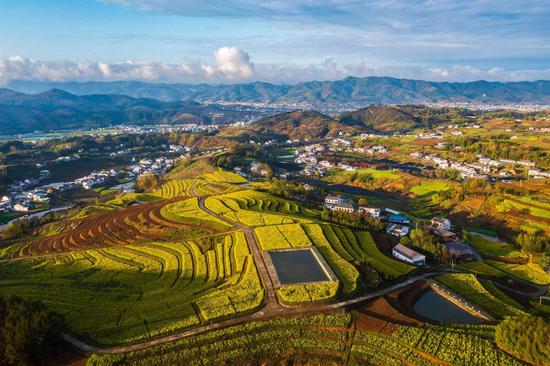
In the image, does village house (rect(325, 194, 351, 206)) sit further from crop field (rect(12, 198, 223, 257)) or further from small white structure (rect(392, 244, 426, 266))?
crop field (rect(12, 198, 223, 257))

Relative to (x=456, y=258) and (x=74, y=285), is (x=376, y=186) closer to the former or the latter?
(x=456, y=258)

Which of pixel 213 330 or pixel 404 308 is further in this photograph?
pixel 404 308

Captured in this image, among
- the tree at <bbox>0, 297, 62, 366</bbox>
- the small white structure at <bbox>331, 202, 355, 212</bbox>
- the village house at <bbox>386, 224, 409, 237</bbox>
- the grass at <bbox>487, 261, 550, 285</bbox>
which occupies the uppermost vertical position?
the tree at <bbox>0, 297, 62, 366</bbox>

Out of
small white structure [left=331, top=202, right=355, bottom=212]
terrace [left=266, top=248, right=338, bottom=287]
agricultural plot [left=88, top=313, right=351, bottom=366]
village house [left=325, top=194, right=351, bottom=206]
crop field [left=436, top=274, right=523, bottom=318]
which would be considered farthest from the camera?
village house [left=325, top=194, right=351, bottom=206]

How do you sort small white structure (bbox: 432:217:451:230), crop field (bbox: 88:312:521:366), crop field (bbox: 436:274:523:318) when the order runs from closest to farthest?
crop field (bbox: 88:312:521:366) < crop field (bbox: 436:274:523:318) < small white structure (bbox: 432:217:451:230)

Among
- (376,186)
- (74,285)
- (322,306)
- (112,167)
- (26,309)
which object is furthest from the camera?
(112,167)

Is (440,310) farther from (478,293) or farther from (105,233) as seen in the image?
(105,233)

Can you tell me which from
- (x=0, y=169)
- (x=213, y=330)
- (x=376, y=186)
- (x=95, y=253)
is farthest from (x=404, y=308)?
(x=0, y=169)

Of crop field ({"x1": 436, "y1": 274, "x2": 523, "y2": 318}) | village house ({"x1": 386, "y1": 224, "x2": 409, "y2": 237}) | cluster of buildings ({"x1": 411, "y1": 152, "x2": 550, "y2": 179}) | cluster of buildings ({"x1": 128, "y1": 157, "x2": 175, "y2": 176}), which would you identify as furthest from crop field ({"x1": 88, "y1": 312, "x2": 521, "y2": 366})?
cluster of buildings ({"x1": 128, "y1": 157, "x2": 175, "y2": 176})
